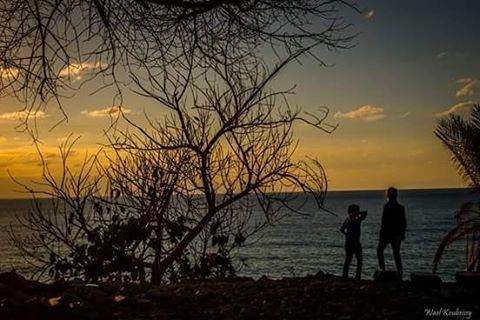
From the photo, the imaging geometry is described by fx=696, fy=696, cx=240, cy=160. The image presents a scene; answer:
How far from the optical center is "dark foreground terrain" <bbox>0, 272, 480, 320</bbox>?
588 cm

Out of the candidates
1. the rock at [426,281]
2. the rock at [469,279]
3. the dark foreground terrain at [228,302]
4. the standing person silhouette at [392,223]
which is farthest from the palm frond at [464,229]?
the dark foreground terrain at [228,302]

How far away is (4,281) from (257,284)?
107 inches

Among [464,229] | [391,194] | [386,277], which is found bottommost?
[386,277]

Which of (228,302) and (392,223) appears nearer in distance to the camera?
(228,302)

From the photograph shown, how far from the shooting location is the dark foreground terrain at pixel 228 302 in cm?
588

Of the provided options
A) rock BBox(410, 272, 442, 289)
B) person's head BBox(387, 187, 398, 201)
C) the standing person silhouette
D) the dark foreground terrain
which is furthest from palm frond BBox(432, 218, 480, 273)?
the dark foreground terrain

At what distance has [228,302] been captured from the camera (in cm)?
655

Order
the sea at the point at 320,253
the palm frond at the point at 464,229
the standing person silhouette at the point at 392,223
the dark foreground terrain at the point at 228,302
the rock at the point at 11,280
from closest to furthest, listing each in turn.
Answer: the dark foreground terrain at the point at 228,302 < the rock at the point at 11,280 < the standing person silhouette at the point at 392,223 < the palm frond at the point at 464,229 < the sea at the point at 320,253

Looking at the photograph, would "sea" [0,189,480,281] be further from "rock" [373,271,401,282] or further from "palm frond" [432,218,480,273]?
"rock" [373,271,401,282]

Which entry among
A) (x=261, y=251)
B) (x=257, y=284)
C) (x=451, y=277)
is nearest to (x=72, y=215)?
(x=257, y=284)

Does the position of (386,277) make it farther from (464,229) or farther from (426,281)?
(464,229)

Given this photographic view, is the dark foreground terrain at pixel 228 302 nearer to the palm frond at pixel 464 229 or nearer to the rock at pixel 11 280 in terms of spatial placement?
the rock at pixel 11 280

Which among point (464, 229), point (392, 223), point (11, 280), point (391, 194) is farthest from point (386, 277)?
point (464, 229)

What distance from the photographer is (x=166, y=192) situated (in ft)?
37.8
